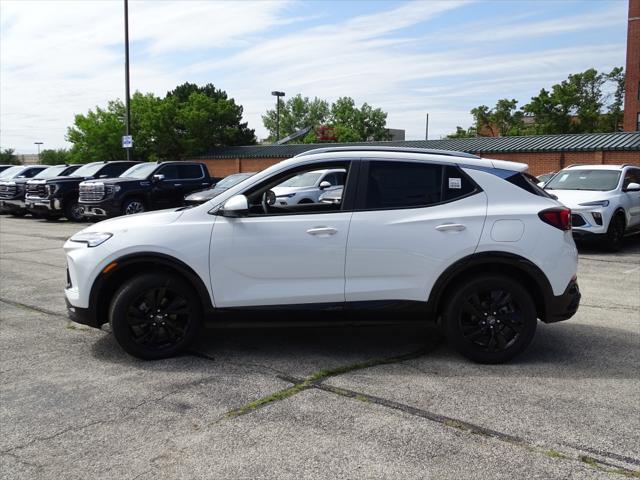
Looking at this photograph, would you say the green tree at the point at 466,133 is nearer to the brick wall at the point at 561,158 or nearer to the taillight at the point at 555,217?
the brick wall at the point at 561,158

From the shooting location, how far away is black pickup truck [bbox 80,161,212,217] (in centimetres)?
1717

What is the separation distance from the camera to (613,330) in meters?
6.21

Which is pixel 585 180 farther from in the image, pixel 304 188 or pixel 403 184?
pixel 403 184

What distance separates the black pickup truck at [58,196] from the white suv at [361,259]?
15.1 m

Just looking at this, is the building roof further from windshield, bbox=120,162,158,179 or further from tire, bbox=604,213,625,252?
tire, bbox=604,213,625,252

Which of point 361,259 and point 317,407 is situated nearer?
point 317,407

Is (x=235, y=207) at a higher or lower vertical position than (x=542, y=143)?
lower

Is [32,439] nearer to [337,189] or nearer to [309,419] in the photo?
[309,419]

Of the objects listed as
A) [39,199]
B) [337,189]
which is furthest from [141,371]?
[39,199]

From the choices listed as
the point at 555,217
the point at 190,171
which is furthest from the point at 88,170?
the point at 555,217

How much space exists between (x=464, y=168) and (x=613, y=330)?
252cm

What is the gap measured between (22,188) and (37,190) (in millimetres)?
2091

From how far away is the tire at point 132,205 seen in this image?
1720 centimetres

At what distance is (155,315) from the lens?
16.5 ft
